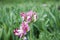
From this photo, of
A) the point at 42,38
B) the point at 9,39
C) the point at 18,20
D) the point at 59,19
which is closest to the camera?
the point at 42,38

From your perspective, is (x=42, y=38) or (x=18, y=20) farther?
(x=18, y=20)

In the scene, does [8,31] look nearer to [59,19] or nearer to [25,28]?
[25,28]

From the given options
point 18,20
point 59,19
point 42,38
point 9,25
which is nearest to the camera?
point 42,38

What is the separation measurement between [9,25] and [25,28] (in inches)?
16.6

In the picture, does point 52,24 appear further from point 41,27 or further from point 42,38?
point 42,38

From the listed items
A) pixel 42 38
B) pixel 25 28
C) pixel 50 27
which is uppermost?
pixel 25 28

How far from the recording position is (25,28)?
4.18ft

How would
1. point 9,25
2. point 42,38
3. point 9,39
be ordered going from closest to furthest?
point 42,38 → point 9,39 → point 9,25

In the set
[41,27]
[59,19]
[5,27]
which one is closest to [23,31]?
[5,27]

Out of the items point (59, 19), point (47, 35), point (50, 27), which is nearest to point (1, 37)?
point (47, 35)

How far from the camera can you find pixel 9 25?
168 centimetres

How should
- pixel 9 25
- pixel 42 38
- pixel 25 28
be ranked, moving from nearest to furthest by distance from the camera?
pixel 25 28 → pixel 42 38 → pixel 9 25

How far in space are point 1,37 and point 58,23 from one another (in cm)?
54

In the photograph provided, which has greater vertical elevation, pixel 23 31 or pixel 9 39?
pixel 23 31
